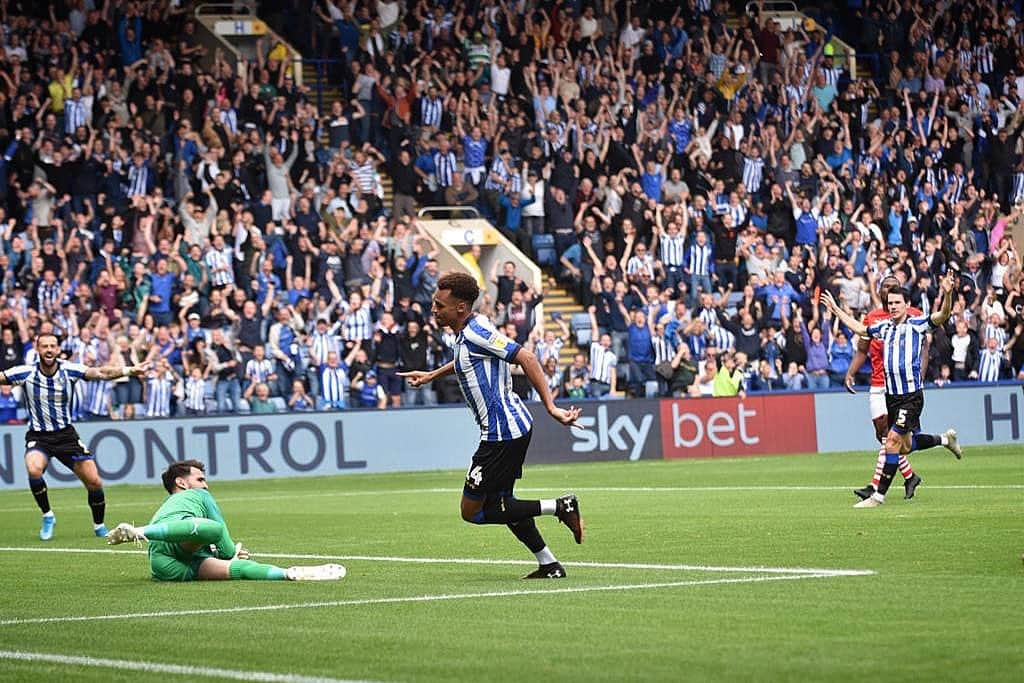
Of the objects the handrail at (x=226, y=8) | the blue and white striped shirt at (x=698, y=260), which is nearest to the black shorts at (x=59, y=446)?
the blue and white striped shirt at (x=698, y=260)

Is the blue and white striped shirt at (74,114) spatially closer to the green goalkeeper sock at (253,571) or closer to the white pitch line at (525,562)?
the white pitch line at (525,562)

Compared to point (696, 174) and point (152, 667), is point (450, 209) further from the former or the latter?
point (152, 667)

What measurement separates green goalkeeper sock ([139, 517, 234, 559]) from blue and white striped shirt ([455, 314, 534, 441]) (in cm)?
216

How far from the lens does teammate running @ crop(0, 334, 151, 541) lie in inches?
758

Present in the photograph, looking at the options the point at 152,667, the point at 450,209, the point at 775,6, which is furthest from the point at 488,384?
the point at 775,6

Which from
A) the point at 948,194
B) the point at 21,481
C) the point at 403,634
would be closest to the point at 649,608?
the point at 403,634

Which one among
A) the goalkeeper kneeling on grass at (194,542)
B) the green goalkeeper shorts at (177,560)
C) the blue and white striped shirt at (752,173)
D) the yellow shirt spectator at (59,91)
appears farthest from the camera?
the blue and white striped shirt at (752,173)

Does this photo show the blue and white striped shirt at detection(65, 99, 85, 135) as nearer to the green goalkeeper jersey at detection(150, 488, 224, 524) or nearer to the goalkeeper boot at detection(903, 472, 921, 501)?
the goalkeeper boot at detection(903, 472, 921, 501)

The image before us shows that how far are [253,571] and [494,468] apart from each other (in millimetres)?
2000

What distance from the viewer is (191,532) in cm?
1285

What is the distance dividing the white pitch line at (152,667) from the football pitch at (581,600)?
2cm

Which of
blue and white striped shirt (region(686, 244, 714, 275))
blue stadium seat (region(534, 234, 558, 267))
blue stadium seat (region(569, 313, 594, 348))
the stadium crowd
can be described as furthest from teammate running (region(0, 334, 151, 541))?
blue and white striped shirt (region(686, 244, 714, 275))

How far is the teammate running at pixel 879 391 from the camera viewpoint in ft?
62.4

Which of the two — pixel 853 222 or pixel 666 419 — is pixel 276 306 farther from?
pixel 853 222
